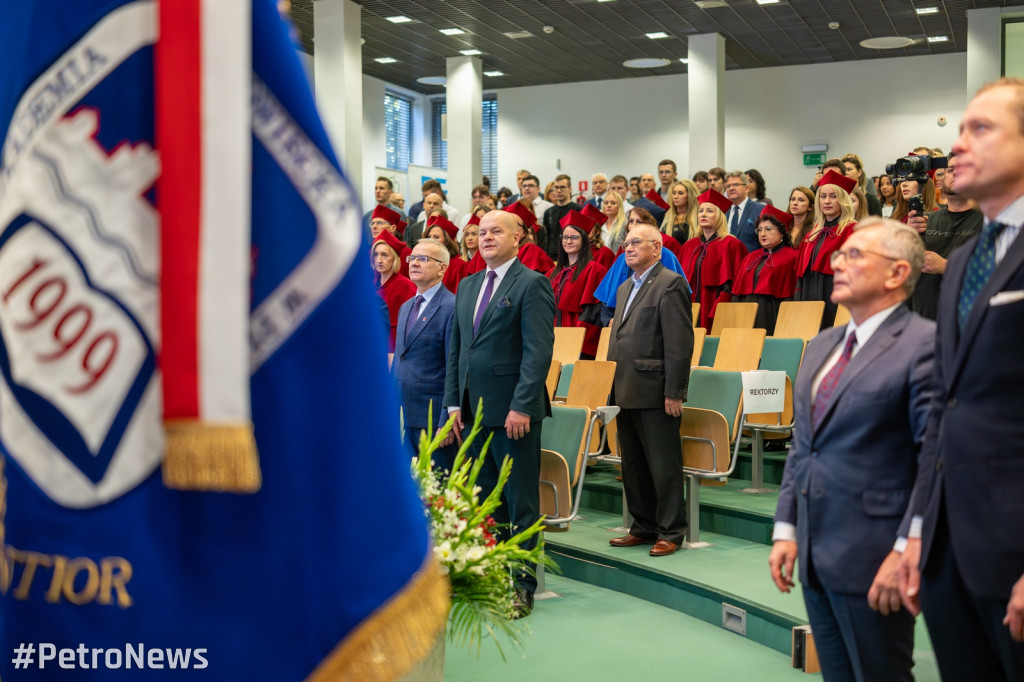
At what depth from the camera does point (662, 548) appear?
5.00m

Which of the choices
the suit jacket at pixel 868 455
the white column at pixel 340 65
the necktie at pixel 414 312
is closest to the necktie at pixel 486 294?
the necktie at pixel 414 312

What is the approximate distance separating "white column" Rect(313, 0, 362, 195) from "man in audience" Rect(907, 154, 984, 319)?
801 cm

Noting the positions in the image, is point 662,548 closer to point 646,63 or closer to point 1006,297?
point 1006,297

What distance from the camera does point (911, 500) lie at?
6.68 feet

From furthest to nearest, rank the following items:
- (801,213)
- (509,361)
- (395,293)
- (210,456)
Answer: (801,213), (395,293), (509,361), (210,456)

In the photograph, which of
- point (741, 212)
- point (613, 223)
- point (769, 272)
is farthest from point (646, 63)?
point (769, 272)

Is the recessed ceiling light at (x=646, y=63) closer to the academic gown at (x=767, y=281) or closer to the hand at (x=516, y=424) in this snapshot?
the academic gown at (x=767, y=281)

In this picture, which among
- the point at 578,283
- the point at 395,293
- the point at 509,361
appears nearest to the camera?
the point at 509,361

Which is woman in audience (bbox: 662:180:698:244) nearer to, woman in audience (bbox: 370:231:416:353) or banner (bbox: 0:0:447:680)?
woman in audience (bbox: 370:231:416:353)

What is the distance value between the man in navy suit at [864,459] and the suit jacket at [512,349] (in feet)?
6.34

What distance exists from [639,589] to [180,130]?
4305mm

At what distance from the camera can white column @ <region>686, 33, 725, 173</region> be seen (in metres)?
14.7

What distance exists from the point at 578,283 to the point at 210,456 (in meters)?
7.07

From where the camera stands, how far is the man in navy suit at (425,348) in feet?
15.6
